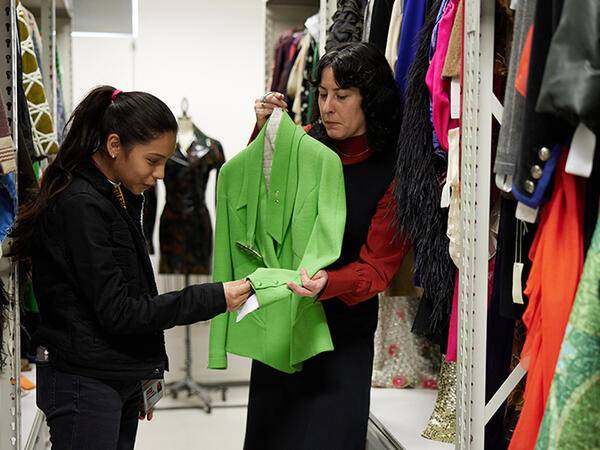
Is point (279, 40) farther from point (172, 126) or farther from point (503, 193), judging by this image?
point (503, 193)

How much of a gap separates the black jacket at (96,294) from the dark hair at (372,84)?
701 mm

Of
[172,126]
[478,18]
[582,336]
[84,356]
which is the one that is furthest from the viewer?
[172,126]

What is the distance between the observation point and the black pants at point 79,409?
1521 mm

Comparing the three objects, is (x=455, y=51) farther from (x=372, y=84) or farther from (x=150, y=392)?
(x=150, y=392)

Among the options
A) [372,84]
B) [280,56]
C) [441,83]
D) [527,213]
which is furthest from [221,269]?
[280,56]

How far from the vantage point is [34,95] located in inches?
106

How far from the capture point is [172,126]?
1.65m

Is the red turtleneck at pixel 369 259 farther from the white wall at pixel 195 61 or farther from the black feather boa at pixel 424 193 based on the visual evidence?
the white wall at pixel 195 61

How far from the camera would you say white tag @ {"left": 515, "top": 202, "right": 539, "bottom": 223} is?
1.19 meters

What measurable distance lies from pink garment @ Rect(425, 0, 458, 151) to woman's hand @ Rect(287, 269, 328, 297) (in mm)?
482

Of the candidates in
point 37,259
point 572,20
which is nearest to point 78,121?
point 37,259

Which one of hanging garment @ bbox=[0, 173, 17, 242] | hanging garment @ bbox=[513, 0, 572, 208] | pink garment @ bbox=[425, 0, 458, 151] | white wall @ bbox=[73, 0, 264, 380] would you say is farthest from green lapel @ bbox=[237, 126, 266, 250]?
white wall @ bbox=[73, 0, 264, 380]

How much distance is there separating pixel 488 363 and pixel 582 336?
766 mm

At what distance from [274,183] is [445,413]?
41.9 inches
